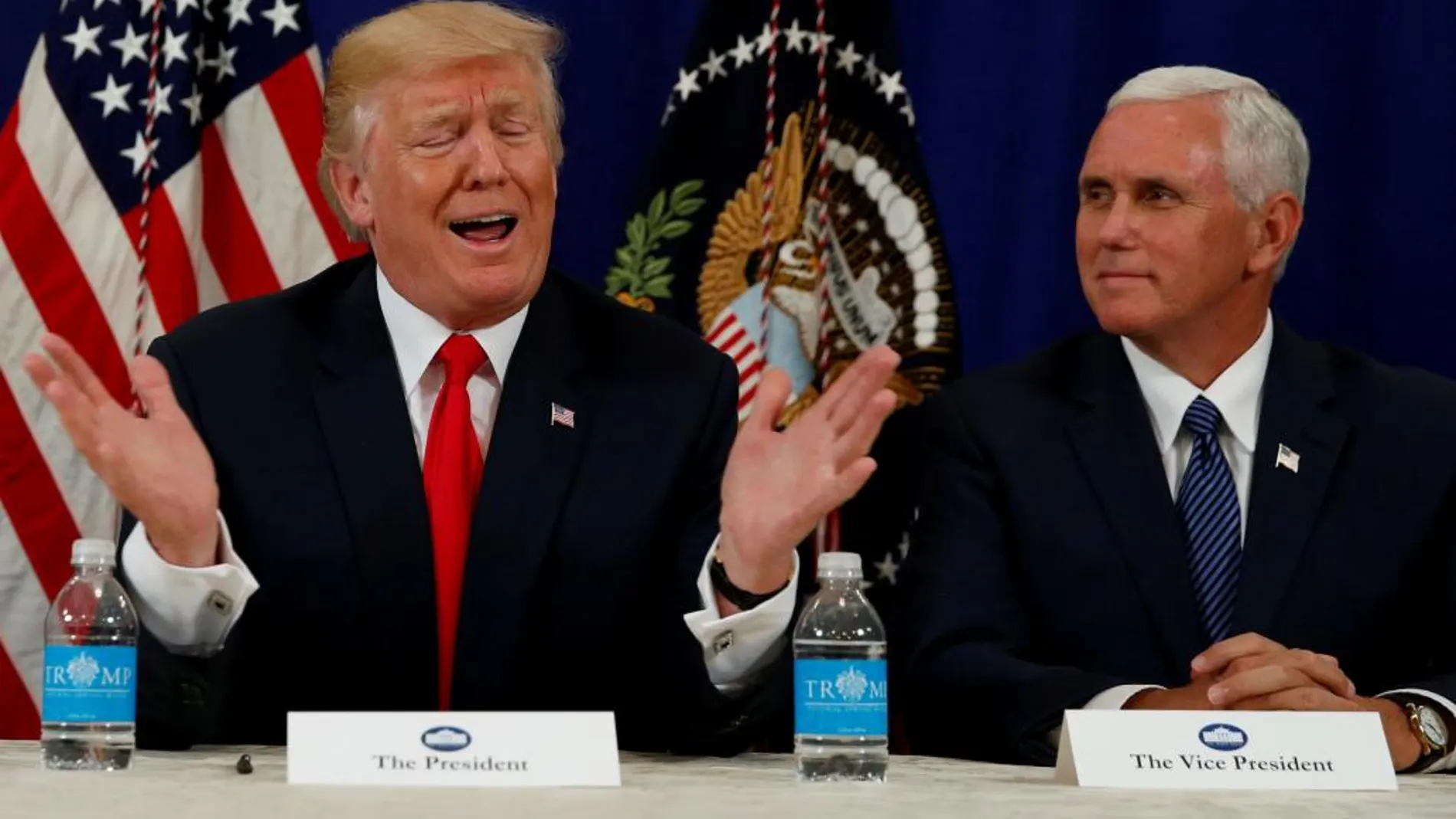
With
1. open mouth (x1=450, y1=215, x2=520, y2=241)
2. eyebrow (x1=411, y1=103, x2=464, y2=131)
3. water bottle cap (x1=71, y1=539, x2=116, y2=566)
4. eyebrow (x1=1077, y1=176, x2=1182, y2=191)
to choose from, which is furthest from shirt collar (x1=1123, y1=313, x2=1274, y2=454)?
water bottle cap (x1=71, y1=539, x2=116, y2=566)

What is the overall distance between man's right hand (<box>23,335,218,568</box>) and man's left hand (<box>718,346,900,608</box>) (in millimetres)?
656

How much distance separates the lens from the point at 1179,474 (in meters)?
3.51

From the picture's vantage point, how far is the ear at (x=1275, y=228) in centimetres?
371

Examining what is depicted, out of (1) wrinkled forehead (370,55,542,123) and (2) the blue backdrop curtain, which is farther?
(2) the blue backdrop curtain

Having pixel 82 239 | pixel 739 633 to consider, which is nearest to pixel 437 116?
pixel 739 633

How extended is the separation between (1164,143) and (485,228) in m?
1.25

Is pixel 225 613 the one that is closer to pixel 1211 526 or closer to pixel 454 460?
pixel 454 460

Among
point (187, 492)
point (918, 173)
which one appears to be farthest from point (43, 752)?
point (918, 173)

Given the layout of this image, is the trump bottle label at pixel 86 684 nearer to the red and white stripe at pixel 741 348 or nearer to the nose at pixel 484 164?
the nose at pixel 484 164

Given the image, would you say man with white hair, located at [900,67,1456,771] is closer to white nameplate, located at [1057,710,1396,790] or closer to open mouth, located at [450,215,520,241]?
white nameplate, located at [1057,710,1396,790]

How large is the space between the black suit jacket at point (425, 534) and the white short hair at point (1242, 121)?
1.10m

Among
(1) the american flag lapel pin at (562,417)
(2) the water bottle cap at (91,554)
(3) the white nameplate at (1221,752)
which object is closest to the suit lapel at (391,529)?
(1) the american flag lapel pin at (562,417)

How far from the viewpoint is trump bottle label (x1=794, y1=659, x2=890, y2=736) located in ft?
7.64

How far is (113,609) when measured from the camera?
248cm
